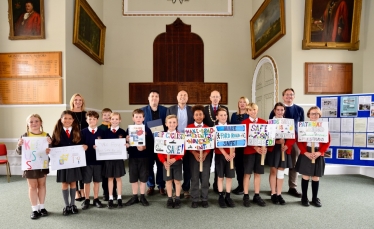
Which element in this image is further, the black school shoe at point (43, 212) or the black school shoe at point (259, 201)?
the black school shoe at point (259, 201)

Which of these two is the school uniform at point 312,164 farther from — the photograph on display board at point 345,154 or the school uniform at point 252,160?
the photograph on display board at point 345,154

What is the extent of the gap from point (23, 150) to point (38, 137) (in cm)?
23

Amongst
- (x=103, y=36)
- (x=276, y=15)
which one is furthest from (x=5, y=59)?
(x=276, y=15)

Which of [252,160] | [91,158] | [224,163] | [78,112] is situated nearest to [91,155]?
[91,158]

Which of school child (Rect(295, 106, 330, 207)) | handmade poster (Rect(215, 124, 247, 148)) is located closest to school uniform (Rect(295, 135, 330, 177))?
school child (Rect(295, 106, 330, 207))

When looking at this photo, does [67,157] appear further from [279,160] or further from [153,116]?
[279,160]

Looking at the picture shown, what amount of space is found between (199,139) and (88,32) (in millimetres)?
5073

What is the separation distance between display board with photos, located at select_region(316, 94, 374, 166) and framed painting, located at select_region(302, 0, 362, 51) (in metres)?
1.23

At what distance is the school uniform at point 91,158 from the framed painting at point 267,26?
4789 millimetres

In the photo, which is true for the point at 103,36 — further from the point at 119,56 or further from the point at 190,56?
the point at 190,56

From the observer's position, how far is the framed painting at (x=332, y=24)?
5285 millimetres

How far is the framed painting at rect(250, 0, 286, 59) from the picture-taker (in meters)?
5.80

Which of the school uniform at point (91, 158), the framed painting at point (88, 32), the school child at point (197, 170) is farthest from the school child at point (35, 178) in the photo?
the framed painting at point (88, 32)

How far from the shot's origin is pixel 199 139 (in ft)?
11.3
